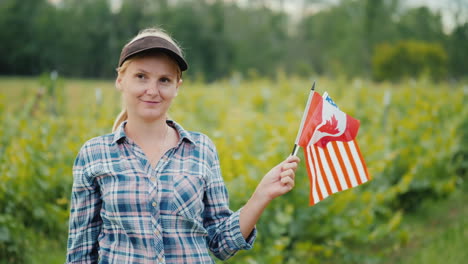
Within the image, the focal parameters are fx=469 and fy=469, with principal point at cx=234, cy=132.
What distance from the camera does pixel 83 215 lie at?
1.64 m

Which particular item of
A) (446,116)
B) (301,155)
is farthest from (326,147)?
(446,116)

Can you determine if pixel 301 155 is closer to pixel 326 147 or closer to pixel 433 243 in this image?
pixel 326 147

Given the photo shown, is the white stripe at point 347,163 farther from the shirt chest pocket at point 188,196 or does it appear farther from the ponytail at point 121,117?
the ponytail at point 121,117

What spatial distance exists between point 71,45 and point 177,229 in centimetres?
2910

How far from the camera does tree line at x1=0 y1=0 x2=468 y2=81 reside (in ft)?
80.5

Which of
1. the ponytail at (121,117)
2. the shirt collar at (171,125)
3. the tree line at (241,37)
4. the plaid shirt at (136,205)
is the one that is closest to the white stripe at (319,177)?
the plaid shirt at (136,205)

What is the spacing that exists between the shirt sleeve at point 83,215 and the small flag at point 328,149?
2.58 feet

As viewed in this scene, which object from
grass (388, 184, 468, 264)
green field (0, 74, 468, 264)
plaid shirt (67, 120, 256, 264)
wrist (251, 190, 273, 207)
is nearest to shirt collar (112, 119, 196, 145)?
Result: plaid shirt (67, 120, 256, 264)

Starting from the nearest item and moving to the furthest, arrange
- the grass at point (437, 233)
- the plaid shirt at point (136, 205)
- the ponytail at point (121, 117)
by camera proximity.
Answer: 1. the plaid shirt at point (136, 205)
2. the ponytail at point (121, 117)
3. the grass at point (437, 233)

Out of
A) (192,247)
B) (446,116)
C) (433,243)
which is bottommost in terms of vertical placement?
(433,243)

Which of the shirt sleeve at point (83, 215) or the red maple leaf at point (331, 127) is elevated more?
the red maple leaf at point (331, 127)

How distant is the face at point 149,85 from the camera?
1.62 meters


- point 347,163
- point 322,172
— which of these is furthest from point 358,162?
point 322,172

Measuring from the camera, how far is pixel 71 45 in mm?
28500
